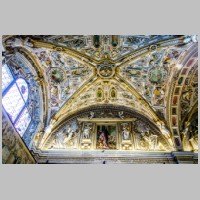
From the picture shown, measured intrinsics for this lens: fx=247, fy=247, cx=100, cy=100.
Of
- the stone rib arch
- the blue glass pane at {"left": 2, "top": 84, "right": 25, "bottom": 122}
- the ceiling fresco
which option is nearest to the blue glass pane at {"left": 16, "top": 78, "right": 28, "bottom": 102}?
the blue glass pane at {"left": 2, "top": 84, "right": 25, "bottom": 122}

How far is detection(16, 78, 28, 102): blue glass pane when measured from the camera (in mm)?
10841

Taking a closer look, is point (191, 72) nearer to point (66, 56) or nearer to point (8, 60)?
point (66, 56)

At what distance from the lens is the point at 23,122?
10984 mm

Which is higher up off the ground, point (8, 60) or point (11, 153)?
point (8, 60)

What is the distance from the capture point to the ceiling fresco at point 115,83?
11047 millimetres

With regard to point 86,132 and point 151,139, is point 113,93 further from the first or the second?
point 151,139

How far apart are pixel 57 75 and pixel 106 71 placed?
8.08 feet

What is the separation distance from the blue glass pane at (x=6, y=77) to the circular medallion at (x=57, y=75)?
8.09 feet

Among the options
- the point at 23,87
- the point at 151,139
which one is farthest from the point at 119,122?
the point at 23,87

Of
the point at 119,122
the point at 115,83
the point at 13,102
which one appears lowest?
the point at 13,102

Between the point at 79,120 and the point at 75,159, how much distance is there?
2671 mm

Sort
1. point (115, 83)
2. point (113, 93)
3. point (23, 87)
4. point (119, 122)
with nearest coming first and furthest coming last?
point (23, 87), point (115, 83), point (119, 122), point (113, 93)

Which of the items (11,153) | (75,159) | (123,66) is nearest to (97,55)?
(123,66)

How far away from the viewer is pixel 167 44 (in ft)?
35.1
